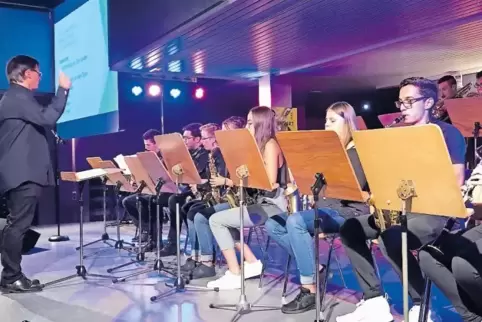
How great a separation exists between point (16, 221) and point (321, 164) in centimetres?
276

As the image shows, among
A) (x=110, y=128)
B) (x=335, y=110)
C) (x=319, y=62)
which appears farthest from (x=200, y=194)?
(x=319, y=62)

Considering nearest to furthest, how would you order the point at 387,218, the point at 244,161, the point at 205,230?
the point at 387,218
the point at 244,161
the point at 205,230

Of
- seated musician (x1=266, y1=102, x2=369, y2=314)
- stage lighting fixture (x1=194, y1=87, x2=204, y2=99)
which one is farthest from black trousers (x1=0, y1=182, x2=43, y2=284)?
stage lighting fixture (x1=194, y1=87, x2=204, y2=99)

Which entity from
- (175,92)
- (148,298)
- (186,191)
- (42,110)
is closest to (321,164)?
(148,298)

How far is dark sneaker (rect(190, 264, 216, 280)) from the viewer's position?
454cm

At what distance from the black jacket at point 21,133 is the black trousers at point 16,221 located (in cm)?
8

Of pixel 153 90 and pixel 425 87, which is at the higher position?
pixel 153 90

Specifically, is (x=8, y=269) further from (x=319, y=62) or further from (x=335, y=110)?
(x=319, y=62)

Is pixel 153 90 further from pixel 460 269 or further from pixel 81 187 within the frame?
pixel 460 269

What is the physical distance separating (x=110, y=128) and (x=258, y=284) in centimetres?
432

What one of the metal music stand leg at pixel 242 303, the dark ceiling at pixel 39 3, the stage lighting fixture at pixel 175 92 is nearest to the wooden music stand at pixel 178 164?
the metal music stand leg at pixel 242 303

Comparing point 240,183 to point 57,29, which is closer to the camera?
point 240,183

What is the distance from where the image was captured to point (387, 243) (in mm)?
2801

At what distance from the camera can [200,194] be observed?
516cm
